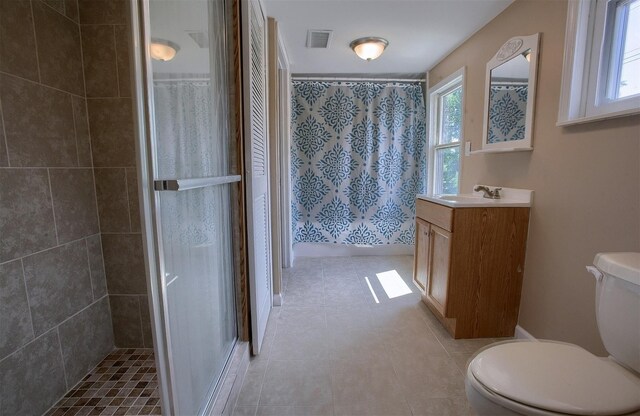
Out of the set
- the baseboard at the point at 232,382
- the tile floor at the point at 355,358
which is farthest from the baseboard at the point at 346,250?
the baseboard at the point at 232,382

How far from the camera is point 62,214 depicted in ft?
4.60

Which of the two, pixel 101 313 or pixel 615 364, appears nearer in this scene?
pixel 615 364

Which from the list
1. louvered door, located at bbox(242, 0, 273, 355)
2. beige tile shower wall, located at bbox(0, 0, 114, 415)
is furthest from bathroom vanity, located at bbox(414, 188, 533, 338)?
beige tile shower wall, located at bbox(0, 0, 114, 415)

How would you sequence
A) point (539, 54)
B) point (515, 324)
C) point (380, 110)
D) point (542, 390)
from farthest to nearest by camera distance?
point (380, 110) → point (515, 324) → point (539, 54) → point (542, 390)

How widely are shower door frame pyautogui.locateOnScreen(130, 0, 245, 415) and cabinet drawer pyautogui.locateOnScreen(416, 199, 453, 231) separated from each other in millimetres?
1570

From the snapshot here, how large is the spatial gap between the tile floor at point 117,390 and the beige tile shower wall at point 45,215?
6cm

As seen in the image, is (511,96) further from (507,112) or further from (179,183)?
(179,183)

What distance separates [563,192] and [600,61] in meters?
0.63

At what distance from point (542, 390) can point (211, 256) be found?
1222 millimetres

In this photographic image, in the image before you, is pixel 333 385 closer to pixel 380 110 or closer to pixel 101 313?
pixel 101 313

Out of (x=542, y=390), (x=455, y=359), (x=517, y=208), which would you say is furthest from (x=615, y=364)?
(x=517, y=208)

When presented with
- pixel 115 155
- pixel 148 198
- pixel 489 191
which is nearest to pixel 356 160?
pixel 489 191

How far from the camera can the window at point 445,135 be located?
2.86 m

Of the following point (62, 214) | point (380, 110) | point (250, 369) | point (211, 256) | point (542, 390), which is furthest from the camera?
point (380, 110)
